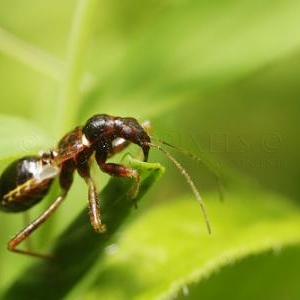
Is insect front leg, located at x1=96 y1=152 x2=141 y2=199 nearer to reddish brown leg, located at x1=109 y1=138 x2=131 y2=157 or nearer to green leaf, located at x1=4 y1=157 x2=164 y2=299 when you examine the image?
green leaf, located at x1=4 y1=157 x2=164 y2=299

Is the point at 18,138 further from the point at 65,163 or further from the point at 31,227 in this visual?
the point at 65,163

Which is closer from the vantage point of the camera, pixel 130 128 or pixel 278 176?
pixel 130 128

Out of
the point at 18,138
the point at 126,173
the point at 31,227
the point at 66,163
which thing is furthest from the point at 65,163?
the point at 18,138

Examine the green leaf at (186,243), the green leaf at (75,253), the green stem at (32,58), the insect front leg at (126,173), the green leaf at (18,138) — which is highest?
the green leaf at (18,138)


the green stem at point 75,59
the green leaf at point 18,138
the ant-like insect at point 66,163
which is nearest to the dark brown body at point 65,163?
the ant-like insect at point 66,163

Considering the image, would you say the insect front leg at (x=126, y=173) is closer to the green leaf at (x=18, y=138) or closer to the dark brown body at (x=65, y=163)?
the dark brown body at (x=65, y=163)

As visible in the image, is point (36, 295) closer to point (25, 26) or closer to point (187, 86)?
point (187, 86)

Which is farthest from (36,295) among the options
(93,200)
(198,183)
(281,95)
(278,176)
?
(281,95)
